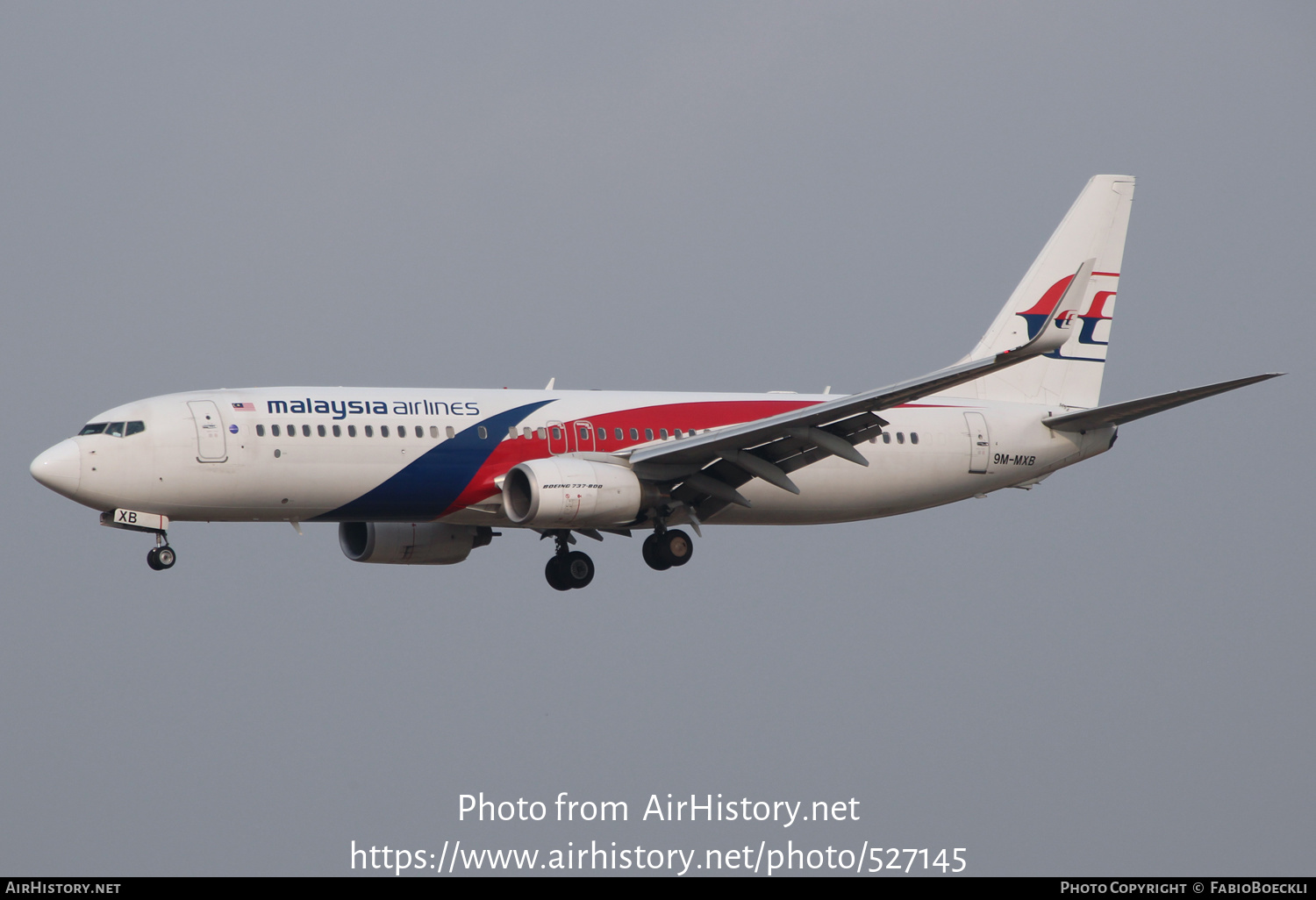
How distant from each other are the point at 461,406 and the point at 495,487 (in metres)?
2.19

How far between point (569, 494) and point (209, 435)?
27.4 feet

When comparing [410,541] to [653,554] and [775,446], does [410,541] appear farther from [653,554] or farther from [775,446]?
[775,446]

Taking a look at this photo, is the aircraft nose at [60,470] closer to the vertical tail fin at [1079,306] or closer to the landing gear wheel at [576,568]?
the landing gear wheel at [576,568]

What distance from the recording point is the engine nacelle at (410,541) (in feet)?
148

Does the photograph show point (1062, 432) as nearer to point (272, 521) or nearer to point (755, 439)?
point (755, 439)

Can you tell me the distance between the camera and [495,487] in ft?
132

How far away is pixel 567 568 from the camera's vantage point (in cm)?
4438

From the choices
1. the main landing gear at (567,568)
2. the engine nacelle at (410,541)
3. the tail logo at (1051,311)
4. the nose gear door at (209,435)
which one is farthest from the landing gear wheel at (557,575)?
the tail logo at (1051,311)

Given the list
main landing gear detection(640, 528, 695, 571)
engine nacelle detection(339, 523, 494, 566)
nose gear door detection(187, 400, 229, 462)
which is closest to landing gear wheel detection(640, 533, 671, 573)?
main landing gear detection(640, 528, 695, 571)

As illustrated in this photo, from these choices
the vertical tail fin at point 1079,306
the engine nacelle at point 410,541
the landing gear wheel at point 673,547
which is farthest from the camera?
the vertical tail fin at point 1079,306

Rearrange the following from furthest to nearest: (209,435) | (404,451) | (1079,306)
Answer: (1079,306)
(404,451)
(209,435)

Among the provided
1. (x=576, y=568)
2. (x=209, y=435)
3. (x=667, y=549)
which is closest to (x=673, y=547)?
(x=667, y=549)

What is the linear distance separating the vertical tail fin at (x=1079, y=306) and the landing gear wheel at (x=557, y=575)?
13.1 m

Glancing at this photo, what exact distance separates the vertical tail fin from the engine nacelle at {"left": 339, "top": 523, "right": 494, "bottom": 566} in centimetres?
1529
